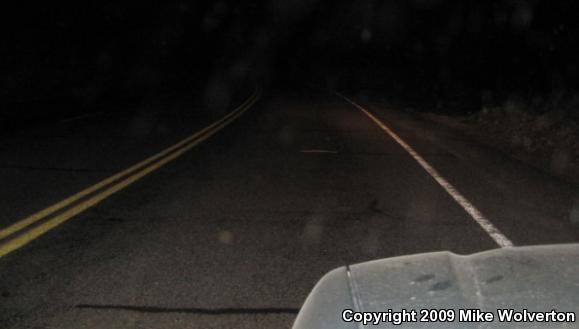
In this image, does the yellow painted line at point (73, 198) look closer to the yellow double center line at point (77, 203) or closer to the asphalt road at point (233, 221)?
the yellow double center line at point (77, 203)

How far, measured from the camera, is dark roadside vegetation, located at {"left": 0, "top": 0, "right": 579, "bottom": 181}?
2016cm

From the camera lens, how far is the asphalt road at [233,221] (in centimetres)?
507

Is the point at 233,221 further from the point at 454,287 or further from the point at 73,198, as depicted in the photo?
the point at 454,287

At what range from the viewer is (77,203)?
28.4 feet

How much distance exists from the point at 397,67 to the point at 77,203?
7384 centimetres

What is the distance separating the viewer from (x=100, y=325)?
4566 millimetres

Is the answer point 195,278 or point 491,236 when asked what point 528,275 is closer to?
point 195,278

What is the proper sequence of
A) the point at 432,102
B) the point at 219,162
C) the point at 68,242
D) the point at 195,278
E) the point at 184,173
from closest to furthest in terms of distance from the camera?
the point at 195,278 → the point at 68,242 → the point at 184,173 → the point at 219,162 → the point at 432,102

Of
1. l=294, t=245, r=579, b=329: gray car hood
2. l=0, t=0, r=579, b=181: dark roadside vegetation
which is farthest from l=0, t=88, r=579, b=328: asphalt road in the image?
l=0, t=0, r=579, b=181: dark roadside vegetation

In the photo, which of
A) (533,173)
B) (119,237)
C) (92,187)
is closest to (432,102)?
(533,173)

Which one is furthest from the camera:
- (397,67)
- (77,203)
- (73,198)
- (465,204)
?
(397,67)

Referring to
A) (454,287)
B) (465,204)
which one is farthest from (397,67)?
(454,287)

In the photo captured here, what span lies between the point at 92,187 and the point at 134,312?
17.4 feet

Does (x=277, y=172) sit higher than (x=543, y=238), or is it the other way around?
(x=543, y=238)
